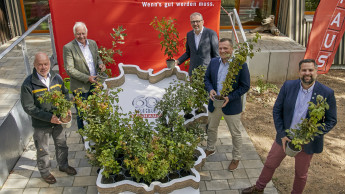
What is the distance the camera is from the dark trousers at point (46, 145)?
3.98 meters

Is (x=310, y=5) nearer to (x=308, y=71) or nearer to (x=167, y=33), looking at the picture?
(x=167, y=33)

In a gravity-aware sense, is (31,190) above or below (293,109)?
below

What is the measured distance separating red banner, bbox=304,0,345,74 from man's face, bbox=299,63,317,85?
3406mm

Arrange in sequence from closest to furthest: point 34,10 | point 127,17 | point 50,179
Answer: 1. point 50,179
2. point 127,17
3. point 34,10

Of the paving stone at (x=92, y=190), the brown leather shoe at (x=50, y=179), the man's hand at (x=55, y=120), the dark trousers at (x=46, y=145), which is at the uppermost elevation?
the man's hand at (x=55, y=120)

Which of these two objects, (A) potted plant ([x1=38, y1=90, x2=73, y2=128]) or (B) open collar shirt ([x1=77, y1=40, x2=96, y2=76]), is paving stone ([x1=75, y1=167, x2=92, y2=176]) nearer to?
(A) potted plant ([x1=38, y1=90, x2=73, y2=128])

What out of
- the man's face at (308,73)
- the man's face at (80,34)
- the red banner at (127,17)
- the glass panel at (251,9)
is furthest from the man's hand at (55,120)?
the glass panel at (251,9)

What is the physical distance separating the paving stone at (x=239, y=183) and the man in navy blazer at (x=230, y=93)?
8.8 inches

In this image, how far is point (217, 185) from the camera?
424cm

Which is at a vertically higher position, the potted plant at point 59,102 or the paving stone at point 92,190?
the potted plant at point 59,102

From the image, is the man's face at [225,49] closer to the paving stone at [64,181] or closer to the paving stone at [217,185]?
the paving stone at [217,185]

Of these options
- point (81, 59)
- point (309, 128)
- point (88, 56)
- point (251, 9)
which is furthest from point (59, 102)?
point (251, 9)

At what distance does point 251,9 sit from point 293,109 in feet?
21.2

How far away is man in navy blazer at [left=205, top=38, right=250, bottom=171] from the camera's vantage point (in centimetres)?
401
